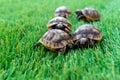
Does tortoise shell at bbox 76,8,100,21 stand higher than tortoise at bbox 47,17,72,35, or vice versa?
tortoise at bbox 47,17,72,35

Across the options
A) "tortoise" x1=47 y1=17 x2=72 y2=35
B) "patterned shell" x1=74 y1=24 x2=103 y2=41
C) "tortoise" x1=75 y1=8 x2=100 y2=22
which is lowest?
"tortoise" x1=75 y1=8 x2=100 y2=22

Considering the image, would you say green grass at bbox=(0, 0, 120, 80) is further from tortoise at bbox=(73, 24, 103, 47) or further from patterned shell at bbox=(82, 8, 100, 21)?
patterned shell at bbox=(82, 8, 100, 21)

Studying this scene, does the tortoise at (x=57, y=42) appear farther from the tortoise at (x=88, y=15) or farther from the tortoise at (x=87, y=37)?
the tortoise at (x=88, y=15)

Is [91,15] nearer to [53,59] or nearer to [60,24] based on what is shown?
[60,24]

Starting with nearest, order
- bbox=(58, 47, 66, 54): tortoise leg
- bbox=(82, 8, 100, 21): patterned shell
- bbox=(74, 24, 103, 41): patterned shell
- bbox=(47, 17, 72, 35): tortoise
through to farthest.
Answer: bbox=(58, 47, 66, 54): tortoise leg → bbox=(74, 24, 103, 41): patterned shell → bbox=(47, 17, 72, 35): tortoise → bbox=(82, 8, 100, 21): patterned shell

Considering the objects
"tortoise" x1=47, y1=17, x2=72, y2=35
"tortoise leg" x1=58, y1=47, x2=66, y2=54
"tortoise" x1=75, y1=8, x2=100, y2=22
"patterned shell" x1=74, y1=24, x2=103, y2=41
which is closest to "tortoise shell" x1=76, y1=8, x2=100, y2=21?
"tortoise" x1=75, y1=8, x2=100, y2=22

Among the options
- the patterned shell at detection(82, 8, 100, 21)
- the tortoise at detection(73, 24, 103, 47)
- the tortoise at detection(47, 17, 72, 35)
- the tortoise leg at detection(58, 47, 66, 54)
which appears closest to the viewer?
the tortoise leg at detection(58, 47, 66, 54)
